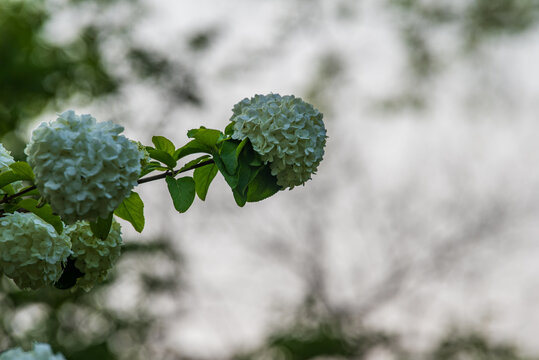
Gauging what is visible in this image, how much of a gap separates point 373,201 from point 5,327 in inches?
140

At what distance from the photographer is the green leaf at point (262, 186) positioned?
42.6 inches

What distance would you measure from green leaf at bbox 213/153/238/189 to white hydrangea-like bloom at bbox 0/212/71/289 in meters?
0.32

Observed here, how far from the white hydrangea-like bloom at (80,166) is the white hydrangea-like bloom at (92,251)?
28 centimetres

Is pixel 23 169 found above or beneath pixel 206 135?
beneath

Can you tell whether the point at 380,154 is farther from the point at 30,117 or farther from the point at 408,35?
the point at 30,117

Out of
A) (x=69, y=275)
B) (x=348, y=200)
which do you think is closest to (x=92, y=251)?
(x=69, y=275)

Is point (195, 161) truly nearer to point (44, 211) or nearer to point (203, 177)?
point (203, 177)

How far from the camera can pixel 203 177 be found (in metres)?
1.12

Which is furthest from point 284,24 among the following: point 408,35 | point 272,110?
point 272,110

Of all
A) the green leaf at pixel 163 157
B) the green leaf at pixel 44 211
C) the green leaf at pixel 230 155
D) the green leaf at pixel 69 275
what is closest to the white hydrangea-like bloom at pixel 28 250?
the green leaf at pixel 44 211

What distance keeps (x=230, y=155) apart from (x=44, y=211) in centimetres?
34

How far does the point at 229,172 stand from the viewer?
1025mm

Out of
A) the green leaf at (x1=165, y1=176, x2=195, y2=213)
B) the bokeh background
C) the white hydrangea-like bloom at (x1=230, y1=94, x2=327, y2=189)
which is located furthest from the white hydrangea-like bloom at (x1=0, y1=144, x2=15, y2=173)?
the bokeh background

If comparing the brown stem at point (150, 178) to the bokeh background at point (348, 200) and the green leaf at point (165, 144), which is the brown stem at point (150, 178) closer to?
the green leaf at point (165, 144)
